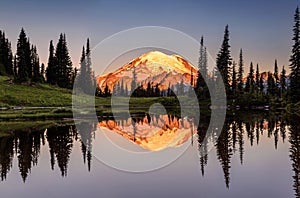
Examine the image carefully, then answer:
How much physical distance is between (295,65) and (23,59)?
69619 millimetres

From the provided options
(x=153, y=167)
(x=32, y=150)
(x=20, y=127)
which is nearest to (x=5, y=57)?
(x=20, y=127)

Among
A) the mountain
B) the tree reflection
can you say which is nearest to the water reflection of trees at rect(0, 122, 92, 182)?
the mountain

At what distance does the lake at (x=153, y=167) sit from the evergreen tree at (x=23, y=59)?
6966 centimetres

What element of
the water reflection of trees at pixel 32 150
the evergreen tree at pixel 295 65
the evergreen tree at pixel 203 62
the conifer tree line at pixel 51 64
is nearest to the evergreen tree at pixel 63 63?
the conifer tree line at pixel 51 64

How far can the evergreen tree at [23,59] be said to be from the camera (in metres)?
93.9

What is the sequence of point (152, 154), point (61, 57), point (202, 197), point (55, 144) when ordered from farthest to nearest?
point (61, 57)
point (55, 144)
point (152, 154)
point (202, 197)

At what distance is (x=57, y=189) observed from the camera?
14383 mm

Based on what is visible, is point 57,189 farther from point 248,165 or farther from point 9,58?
point 9,58

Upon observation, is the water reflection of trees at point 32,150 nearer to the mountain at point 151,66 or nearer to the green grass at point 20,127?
the green grass at point 20,127

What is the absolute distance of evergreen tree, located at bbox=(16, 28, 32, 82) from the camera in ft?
308

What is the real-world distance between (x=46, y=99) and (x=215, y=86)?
44483 mm

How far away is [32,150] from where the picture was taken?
75.2 feet

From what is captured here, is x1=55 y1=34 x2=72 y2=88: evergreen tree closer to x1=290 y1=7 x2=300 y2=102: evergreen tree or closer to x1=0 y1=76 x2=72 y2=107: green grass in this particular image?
x1=0 y1=76 x2=72 y2=107: green grass

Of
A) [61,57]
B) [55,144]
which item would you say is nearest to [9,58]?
[61,57]
